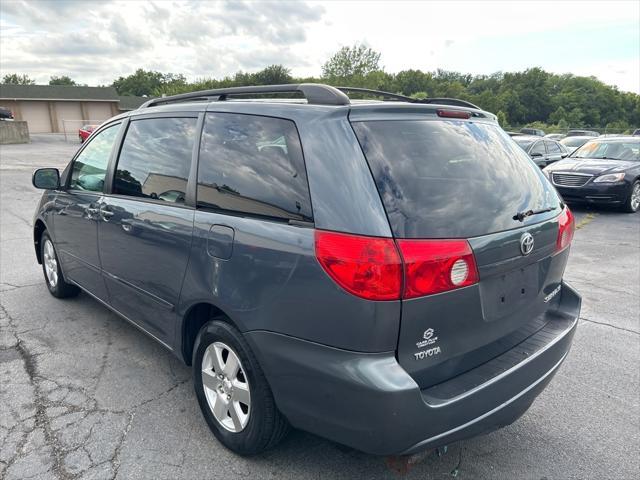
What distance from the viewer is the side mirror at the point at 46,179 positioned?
424 centimetres

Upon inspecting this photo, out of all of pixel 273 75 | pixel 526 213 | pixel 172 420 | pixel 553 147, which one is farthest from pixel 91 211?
pixel 273 75

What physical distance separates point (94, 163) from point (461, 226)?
3138 millimetres

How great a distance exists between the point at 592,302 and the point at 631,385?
5.95 feet

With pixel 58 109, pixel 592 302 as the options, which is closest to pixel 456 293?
pixel 592 302

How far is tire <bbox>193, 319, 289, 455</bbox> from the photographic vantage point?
2.33 metres

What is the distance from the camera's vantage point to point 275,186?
2273 millimetres

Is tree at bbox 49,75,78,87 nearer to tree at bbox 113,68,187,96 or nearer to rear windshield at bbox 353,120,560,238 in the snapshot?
tree at bbox 113,68,187,96

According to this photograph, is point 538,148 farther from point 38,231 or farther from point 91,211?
point 91,211

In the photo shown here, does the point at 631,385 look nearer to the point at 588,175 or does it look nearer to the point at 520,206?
the point at 520,206

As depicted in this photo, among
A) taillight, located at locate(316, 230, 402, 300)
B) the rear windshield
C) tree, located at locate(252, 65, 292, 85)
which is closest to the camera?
taillight, located at locate(316, 230, 402, 300)

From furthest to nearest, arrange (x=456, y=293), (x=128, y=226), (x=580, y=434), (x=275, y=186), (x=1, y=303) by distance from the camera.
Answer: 1. (x=1, y=303)
2. (x=128, y=226)
3. (x=580, y=434)
4. (x=275, y=186)
5. (x=456, y=293)

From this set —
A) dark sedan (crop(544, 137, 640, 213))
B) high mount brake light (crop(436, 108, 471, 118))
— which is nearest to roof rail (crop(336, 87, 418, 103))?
high mount brake light (crop(436, 108, 471, 118))

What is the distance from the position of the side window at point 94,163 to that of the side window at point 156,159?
28cm

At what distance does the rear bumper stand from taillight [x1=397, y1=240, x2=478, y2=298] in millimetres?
318
